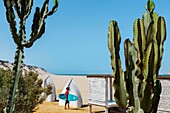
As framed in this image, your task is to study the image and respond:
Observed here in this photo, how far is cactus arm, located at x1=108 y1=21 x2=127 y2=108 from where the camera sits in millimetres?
4746

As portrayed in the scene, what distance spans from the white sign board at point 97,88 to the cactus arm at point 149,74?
819cm

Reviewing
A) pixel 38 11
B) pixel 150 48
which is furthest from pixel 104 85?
pixel 150 48

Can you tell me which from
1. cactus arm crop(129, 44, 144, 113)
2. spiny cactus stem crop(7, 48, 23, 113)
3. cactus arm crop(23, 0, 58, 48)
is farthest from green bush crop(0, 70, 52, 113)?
cactus arm crop(129, 44, 144, 113)

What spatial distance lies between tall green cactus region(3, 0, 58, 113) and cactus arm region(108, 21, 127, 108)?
1.37 metres

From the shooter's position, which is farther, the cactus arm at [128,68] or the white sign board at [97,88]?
the white sign board at [97,88]

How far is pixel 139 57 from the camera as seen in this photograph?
441 centimetres

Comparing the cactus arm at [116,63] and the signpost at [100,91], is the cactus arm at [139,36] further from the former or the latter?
the signpost at [100,91]

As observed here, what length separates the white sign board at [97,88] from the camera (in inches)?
501

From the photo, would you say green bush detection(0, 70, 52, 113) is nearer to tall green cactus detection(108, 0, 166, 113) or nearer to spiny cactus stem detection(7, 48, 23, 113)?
spiny cactus stem detection(7, 48, 23, 113)

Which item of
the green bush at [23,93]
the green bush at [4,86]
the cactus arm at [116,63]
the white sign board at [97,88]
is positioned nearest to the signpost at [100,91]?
the white sign board at [97,88]

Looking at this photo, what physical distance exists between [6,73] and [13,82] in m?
4.06

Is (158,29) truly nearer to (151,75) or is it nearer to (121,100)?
(151,75)

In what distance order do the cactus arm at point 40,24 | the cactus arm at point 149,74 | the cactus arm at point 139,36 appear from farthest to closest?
the cactus arm at point 40,24 → the cactus arm at point 139,36 → the cactus arm at point 149,74

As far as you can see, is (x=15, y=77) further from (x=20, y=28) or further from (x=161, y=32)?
(x=161, y=32)
